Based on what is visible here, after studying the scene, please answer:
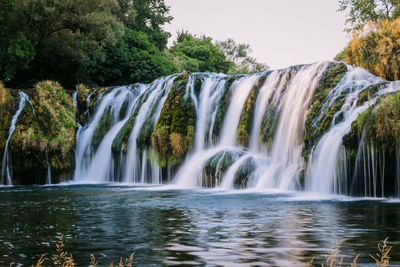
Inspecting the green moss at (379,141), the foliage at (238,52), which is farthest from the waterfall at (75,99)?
the foliage at (238,52)

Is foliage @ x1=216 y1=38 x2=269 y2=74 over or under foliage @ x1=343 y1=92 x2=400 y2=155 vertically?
over

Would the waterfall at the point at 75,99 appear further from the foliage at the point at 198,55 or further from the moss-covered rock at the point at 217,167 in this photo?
the foliage at the point at 198,55

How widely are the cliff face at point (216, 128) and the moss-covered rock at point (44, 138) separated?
0.05 meters

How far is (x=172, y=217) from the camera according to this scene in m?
9.91

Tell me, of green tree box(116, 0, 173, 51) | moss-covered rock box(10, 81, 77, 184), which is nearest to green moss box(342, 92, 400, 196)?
moss-covered rock box(10, 81, 77, 184)

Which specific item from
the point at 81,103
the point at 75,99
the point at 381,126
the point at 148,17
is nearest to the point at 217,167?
the point at 381,126


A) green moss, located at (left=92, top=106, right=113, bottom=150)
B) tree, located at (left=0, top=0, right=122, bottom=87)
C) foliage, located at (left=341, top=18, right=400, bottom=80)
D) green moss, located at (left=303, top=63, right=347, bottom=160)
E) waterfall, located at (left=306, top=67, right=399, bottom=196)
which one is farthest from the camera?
tree, located at (left=0, top=0, right=122, bottom=87)

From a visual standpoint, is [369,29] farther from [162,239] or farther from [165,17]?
[165,17]

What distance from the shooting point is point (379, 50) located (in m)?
18.3

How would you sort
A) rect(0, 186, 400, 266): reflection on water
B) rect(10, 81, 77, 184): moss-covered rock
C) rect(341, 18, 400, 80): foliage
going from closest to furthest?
rect(0, 186, 400, 266): reflection on water, rect(341, 18, 400, 80): foliage, rect(10, 81, 77, 184): moss-covered rock

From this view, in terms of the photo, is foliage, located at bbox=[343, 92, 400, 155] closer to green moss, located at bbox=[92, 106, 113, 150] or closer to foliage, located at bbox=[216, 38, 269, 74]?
green moss, located at bbox=[92, 106, 113, 150]

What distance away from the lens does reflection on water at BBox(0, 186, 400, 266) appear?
6.21m

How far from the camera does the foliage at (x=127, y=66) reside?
36750 millimetres

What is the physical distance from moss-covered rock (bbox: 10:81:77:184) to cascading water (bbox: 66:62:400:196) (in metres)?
1.07
